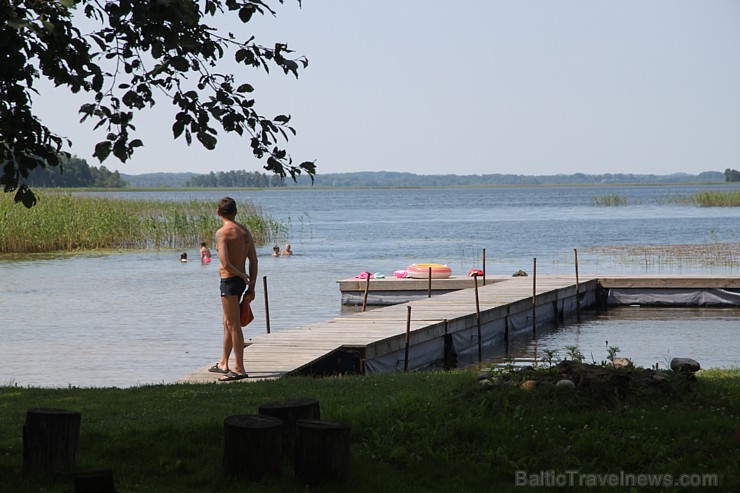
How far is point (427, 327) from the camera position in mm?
15680

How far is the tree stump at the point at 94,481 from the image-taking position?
18.0 feet

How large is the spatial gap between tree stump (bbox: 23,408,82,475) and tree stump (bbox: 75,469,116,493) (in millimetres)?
714

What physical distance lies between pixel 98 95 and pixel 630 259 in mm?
32589

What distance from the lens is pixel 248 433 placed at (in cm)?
618

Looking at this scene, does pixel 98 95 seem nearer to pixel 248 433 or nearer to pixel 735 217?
pixel 248 433

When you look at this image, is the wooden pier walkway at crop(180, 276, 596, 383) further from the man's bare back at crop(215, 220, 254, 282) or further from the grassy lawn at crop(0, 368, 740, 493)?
the grassy lawn at crop(0, 368, 740, 493)

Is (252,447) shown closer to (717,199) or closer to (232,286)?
(232,286)

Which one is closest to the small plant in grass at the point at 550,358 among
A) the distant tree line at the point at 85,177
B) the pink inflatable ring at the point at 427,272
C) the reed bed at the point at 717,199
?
the pink inflatable ring at the point at 427,272

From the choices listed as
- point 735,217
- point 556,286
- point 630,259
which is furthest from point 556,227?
point 556,286

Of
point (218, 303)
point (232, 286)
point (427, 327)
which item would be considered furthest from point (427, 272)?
point (232, 286)

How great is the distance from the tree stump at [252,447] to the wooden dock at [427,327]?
4.96 metres

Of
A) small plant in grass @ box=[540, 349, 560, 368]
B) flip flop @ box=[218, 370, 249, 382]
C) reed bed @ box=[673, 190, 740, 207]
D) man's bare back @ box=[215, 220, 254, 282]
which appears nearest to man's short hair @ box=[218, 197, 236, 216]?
man's bare back @ box=[215, 220, 254, 282]

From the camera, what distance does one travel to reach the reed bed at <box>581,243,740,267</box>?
34281 millimetres

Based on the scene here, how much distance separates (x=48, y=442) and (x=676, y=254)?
3428 centimetres
